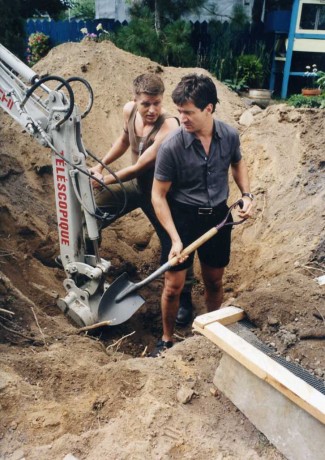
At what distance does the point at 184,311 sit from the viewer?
180 inches

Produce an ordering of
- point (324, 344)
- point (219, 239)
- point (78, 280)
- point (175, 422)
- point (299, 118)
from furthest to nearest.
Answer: point (299, 118)
point (78, 280)
point (219, 239)
point (324, 344)
point (175, 422)

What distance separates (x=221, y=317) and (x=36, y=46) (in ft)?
37.3

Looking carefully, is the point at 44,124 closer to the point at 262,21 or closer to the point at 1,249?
the point at 1,249

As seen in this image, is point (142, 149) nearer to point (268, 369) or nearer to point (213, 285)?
point (213, 285)

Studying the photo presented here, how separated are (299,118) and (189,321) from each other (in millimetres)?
2998

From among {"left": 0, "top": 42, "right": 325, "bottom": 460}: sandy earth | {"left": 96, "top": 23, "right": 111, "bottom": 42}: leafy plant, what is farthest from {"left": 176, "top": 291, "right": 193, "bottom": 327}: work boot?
{"left": 96, "top": 23, "right": 111, "bottom": 42}: leafy plant

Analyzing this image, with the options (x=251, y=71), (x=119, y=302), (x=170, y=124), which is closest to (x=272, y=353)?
(x=119, y=302)

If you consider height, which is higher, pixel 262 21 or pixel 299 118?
pixel 262 21

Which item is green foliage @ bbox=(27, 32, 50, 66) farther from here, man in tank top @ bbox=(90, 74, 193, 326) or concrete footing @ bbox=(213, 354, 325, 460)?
concrete footing @ bbox=(213, 354, 325, 460)

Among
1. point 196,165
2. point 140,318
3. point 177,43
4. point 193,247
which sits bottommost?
point 140,318

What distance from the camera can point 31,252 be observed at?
5.05 meters

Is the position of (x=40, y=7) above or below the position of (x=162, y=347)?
above

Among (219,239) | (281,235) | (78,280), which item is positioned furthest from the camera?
(281,235)

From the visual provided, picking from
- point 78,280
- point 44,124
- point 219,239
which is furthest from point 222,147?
point 78,280
